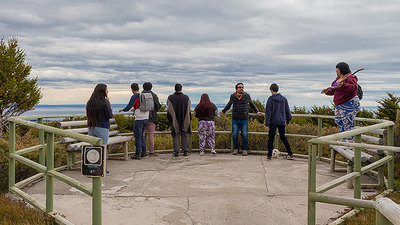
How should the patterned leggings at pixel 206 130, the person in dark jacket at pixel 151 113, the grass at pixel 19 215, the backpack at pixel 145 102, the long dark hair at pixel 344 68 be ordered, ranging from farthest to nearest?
the patterned leggings at pixel 206 130 < the person in dark jacket at pixel 151 113 < the backpack at pixel 145 102 < the long dark hair at pixel 344 68 < the grass at pixel 19 215

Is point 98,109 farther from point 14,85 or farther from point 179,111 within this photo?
point 14,85

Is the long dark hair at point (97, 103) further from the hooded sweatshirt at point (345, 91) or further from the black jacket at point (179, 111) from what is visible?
the hooded sweatshirt at point (345, 91)

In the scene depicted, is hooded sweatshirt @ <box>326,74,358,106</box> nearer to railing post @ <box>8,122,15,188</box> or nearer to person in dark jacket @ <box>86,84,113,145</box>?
Result: person in dark jacket @ <box>86,84,113,145</box>

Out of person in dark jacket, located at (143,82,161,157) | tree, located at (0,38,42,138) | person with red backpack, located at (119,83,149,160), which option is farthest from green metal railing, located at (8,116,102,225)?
tree, located at (0,38,42,138)

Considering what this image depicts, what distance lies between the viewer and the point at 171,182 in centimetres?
714

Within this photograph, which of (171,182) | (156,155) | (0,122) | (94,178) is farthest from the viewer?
(0,122)

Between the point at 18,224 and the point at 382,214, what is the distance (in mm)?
4303

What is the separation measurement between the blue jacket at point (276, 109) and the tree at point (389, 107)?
1291 cm

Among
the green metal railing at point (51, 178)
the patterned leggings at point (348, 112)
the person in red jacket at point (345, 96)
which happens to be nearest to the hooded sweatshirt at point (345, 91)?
the person in red jacket at point (345, 96)

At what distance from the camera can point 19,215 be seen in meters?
5.23

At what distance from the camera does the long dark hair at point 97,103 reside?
7109mm

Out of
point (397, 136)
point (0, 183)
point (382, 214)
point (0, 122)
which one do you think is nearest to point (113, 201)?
point (0, 183)

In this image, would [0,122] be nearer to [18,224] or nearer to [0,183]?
[0,183]

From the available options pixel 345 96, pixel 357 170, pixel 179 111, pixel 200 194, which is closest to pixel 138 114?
pixel 179 111
